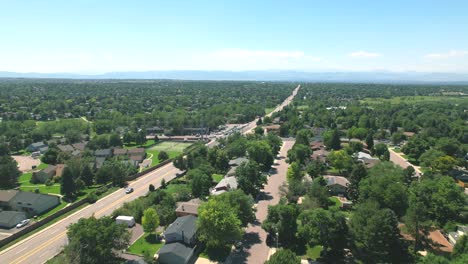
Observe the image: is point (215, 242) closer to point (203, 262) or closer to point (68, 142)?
point (203, 262)

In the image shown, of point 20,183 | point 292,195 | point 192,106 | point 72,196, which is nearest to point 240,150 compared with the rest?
point 292,195

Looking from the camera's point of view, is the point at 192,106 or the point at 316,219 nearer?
the point at 316,219

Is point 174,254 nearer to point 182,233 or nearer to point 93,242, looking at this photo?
point 182,233

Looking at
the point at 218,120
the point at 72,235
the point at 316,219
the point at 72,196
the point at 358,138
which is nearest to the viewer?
the point at 72,235

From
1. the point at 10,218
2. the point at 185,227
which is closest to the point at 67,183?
the point at 10,218

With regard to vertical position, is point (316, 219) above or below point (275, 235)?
above

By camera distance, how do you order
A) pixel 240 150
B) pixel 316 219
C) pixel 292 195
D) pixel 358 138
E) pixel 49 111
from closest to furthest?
pixel 316 219
pixel 292 195
pixel 240 150
pixel 358 138
pixel 49 111

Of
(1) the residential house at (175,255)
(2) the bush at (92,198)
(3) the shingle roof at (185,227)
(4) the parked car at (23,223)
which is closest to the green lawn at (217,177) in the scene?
(3) the shingle roof at (185,227)

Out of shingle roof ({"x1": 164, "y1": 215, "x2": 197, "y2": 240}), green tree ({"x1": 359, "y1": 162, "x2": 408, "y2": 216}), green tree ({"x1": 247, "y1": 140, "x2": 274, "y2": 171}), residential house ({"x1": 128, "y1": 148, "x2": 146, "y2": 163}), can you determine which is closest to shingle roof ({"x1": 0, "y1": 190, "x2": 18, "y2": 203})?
residential house ({"x1": 128, "y1": 148, "x2": 146, "y2": 163})
